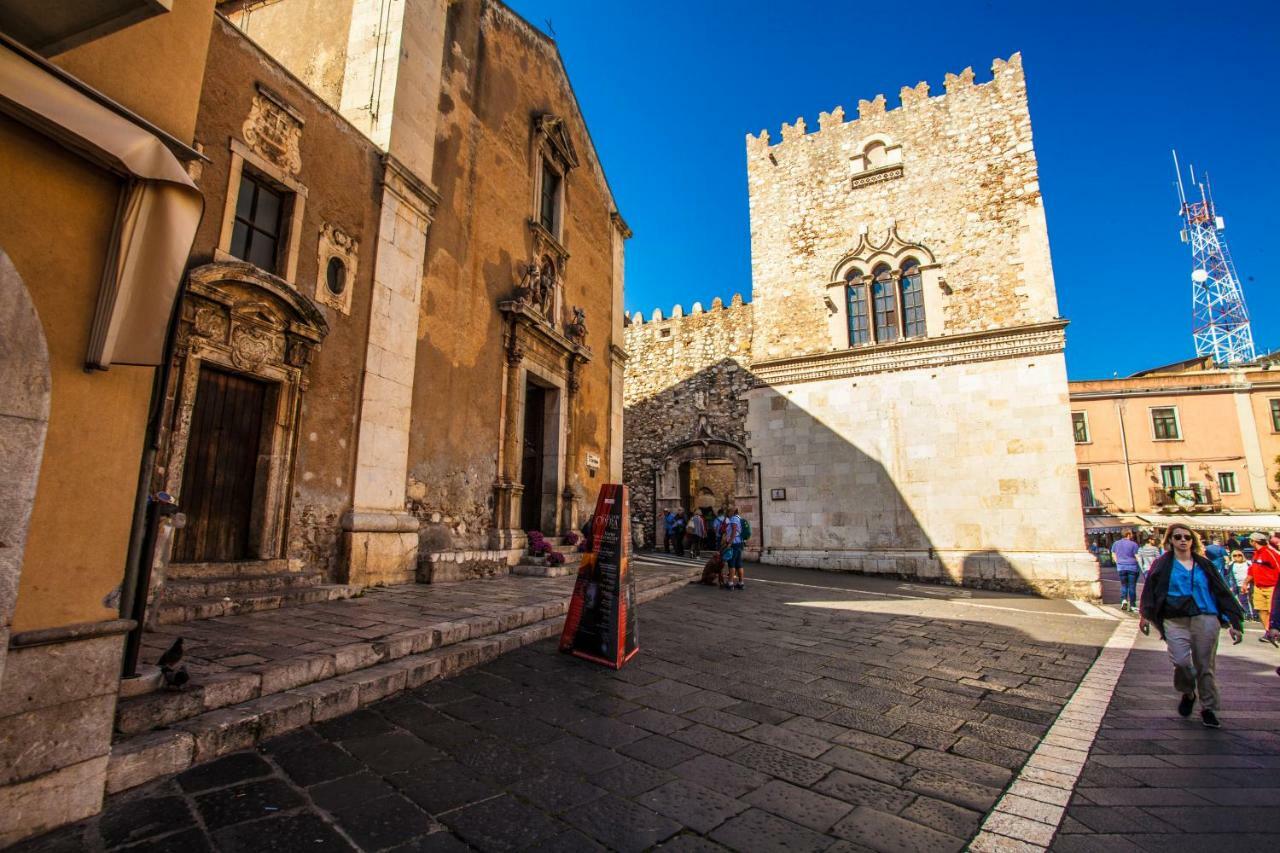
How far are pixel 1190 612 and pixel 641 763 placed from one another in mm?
4315

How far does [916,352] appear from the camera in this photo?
545 inches

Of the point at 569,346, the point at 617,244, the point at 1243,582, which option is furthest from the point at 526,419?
the point at 1243,582

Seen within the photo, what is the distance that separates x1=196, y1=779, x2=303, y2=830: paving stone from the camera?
223cm

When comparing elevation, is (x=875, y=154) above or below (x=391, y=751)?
above

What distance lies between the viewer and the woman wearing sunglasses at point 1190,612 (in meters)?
4.11

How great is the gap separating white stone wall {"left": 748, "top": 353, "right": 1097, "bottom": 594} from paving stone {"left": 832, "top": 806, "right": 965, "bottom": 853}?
1195cm

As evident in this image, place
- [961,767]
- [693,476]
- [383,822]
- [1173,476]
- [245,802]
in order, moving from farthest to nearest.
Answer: [1173,476]
[693,476]
[961,767]
[245,802]
[383,822]

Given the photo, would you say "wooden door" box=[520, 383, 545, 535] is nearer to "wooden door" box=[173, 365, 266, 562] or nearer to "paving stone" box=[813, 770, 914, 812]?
"wooden door" box=[173, 365, 266, 562]

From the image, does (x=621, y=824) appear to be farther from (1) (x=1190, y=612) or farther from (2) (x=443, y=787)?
(1) (x=1190, y=612)

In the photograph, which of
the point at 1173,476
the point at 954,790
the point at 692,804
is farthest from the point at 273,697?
the point at 1173,476

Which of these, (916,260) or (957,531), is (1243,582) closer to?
(957,531)

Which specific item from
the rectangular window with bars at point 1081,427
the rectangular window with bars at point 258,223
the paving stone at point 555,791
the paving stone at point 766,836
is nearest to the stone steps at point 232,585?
the rectangular window with bars at point 258,223

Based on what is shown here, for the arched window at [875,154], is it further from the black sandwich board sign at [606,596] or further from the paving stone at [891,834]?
Result: the paving stone at [891,834]

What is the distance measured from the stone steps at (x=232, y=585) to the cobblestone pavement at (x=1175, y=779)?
5888 mm
